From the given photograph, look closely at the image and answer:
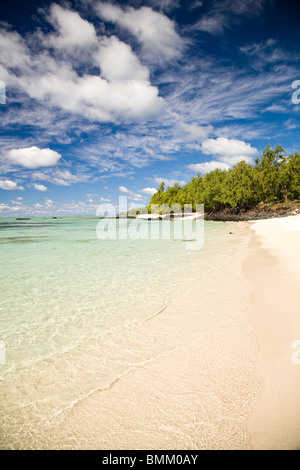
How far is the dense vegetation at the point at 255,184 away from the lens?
225ft

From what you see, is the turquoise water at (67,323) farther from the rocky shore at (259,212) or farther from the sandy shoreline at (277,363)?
the rocky shore at (259,212)

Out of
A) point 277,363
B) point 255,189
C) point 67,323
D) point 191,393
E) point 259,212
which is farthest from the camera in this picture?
point 255,189

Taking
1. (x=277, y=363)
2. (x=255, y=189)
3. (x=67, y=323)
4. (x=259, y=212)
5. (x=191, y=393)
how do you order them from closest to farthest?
(x=191, y=393) < (x=277, y=363) < (x=67, y=323) < (x=259, y=212) < (x=255, y=189)

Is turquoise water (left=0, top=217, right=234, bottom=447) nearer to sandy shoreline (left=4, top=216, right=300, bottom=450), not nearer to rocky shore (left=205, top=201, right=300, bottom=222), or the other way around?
sandy shoreline (left=4, top=216, right=300, bottom=450)

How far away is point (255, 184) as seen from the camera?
7544 cm

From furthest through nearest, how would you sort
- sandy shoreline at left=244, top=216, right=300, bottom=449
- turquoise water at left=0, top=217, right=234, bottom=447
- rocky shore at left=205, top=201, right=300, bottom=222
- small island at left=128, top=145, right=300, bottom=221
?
small island at left=128, top=145, right=300, bottom=221, rocky shore at left=205, top=201, right=300, bottom=222, turquoise water at left=0, top=217, right=234, bottom=447, sandy shoreline at left=244, top=216, right=300, bottom=449

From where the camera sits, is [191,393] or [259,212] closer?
[191,393]

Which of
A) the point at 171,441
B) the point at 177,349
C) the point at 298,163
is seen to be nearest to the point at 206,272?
the point at 177,349

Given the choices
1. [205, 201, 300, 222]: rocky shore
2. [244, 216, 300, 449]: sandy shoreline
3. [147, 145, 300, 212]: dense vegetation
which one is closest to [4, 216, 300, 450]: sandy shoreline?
[244, 216, 300, 449]: sandy shoreline

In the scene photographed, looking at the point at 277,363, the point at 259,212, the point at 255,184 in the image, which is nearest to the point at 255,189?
the point at 255,184

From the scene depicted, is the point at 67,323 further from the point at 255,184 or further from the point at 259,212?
the point at 255,184

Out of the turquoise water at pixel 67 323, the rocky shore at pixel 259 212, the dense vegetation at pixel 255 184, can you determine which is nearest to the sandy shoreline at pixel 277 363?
the turquoise water at pixel 67 323

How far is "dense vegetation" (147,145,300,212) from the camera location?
68.5 meters
